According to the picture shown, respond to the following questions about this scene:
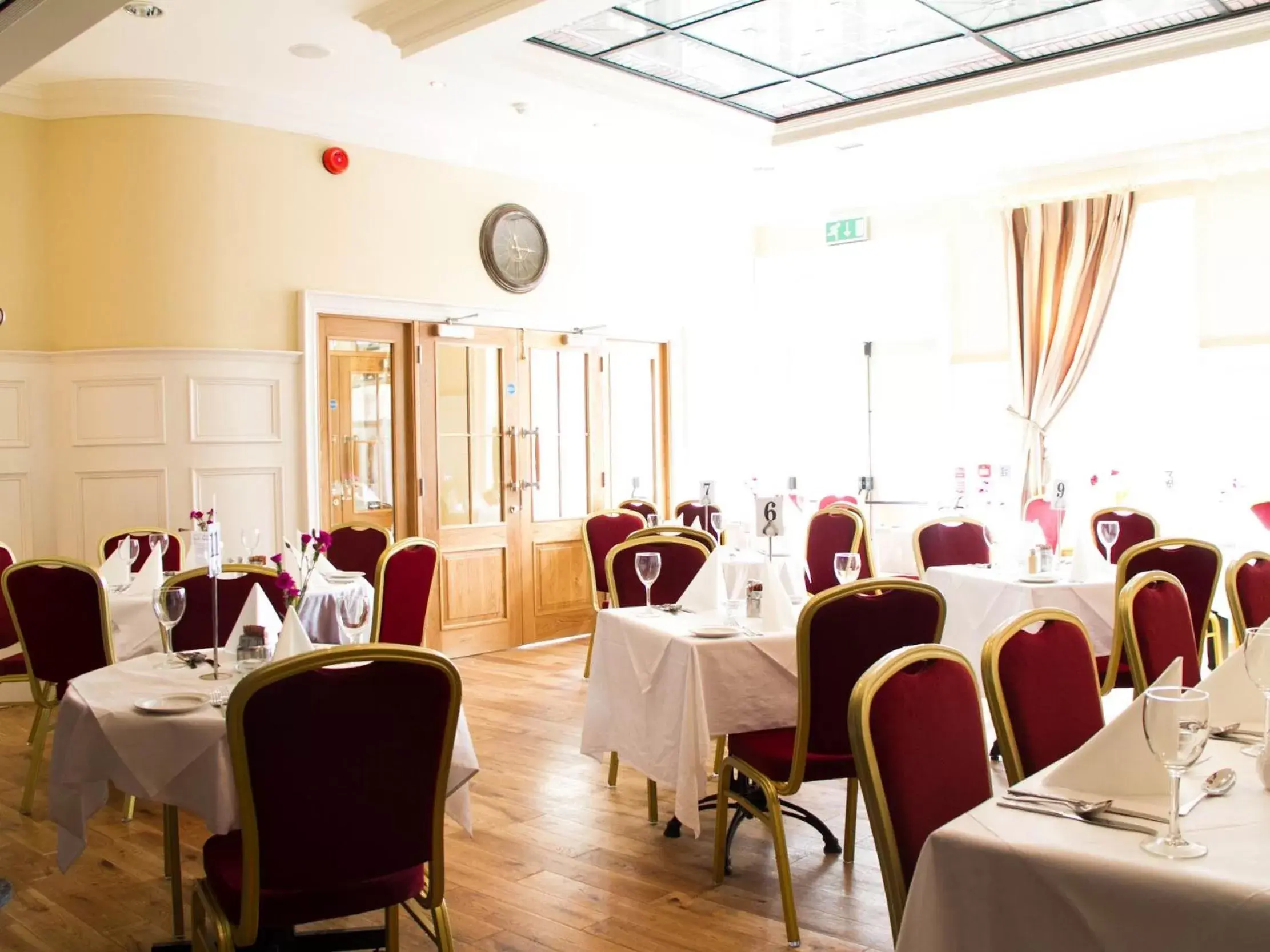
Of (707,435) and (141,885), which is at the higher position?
(707,435)

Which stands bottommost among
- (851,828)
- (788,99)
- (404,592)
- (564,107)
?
(851,828)

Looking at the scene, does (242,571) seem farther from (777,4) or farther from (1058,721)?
(777,4)

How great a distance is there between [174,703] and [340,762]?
728 millimetres

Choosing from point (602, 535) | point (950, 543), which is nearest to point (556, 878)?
point (950, 543)

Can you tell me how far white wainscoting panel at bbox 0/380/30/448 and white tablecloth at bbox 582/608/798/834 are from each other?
4389 mm

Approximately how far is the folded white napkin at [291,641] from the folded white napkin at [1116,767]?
6.38 ft

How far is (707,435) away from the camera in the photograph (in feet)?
32.5

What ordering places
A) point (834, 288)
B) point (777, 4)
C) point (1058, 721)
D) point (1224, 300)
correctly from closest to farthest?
point (1058, 721)
point (777, 4)
point (1224, 300)
point (834, 288)

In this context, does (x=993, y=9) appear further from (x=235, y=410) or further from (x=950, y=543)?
(x=235, y=410)

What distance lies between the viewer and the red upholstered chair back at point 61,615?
4.47 metres

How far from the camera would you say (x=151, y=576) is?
17.3ft

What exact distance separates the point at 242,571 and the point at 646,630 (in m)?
1.52

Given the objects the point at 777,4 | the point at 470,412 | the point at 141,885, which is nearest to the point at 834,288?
the point at 470,412

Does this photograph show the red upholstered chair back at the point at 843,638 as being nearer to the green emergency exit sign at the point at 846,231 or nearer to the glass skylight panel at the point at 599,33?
the glass skylight panel at the point at 599,33
